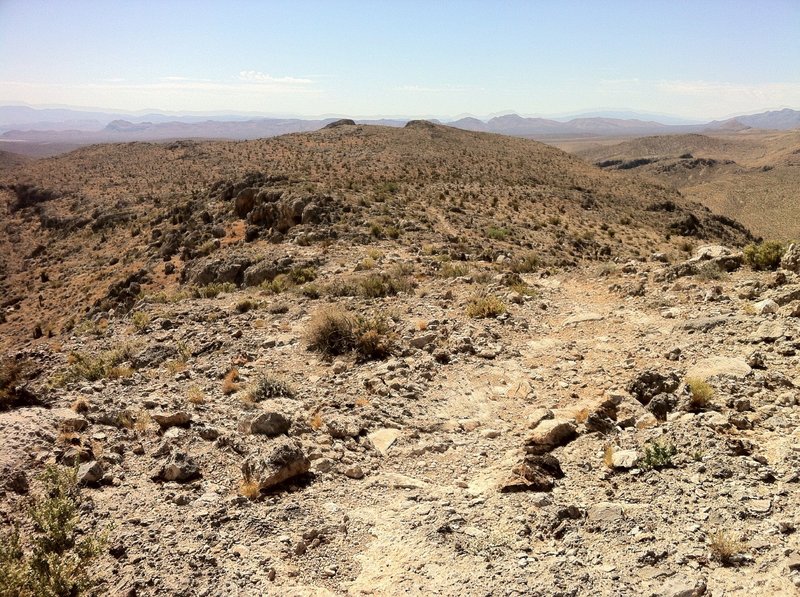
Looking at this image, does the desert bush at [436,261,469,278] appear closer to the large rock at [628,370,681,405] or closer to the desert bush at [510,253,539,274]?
the desert bush at [510,253,539,274]

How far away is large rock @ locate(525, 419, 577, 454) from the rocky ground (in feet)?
0.08

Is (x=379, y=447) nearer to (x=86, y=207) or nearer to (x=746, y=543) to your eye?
(x=746, y=543)

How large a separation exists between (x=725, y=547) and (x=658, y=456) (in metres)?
1.51

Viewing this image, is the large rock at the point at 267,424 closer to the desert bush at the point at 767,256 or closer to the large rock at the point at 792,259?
the large rock at the point at 792,259

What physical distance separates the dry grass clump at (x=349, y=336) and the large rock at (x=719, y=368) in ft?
15.7

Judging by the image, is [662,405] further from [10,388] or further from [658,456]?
[10,388]

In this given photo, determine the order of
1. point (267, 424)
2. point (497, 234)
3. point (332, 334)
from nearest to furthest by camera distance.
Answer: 1. point (267, 424)
2. point (332, 334)
3. point (497, 234)

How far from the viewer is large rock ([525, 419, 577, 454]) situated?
6117 millimetres

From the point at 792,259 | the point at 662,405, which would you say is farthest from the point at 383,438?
the point at 792,259

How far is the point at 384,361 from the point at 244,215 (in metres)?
16.8

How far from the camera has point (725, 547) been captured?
3.87m

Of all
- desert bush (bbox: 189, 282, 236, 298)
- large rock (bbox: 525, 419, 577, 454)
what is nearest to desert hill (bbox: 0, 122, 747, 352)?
desert bush (bbox: 189, 282, 236, 298)

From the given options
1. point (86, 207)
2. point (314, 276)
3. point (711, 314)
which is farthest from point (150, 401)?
point (86, 207)

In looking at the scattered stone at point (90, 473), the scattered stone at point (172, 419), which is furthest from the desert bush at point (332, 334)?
the scattered stone at point (90, 473)
